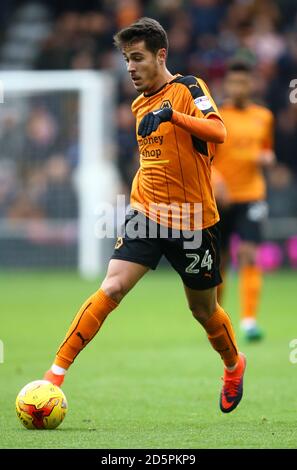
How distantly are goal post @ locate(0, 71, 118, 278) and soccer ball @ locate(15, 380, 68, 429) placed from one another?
1139cm

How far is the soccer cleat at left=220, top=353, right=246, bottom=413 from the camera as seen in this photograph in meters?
6.91

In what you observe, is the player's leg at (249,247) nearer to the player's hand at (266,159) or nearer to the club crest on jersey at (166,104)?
the player's hand at (266,159)

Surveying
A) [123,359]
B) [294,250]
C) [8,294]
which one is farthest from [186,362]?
[294,250]

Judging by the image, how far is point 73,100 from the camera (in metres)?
18.8

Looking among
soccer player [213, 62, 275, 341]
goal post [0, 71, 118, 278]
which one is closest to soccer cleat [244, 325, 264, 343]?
soccer player [213, 62, 275, 341]

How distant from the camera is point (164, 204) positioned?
6.86 m

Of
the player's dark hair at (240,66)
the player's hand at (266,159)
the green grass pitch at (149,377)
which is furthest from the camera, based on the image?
the player's hand at (266,159)

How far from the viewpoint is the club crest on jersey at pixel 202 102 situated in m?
6.68

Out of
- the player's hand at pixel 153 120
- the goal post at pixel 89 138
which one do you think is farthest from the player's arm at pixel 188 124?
the goal post at pixel 89 138

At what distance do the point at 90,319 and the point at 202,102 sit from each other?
4.43 ft

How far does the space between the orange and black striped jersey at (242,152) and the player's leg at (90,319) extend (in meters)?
4.60

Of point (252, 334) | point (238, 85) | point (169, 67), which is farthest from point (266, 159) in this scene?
point (169, 67)
